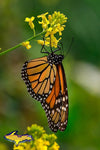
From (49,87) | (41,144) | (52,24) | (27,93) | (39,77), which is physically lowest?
(41,144)

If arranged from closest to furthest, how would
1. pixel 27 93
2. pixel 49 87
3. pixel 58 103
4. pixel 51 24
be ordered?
pixel 51 24, pixel 58 103, pixel 49 87, pixel 27 93

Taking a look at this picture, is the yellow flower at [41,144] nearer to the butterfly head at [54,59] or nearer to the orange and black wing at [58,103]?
the orange and black wing at [58,103]

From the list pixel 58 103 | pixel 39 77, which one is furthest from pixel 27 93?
pixel 58 103

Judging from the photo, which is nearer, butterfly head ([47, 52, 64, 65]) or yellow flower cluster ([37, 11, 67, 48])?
yellow flower cluster ([37, 11, 67, 48])

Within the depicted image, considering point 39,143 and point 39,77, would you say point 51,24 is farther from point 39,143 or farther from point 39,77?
point 39,77

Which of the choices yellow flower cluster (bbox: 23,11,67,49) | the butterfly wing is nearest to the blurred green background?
the butterfly wing

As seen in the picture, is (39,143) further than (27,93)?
No

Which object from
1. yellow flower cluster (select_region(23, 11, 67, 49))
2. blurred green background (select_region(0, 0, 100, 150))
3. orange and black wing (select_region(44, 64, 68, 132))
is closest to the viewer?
yellow flower cluster (select_region(23, 11, 67, 49))

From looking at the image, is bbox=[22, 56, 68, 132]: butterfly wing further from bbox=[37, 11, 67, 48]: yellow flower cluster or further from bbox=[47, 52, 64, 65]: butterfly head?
bbox=[37, 11, 67, 48]: yellow flower cluster
